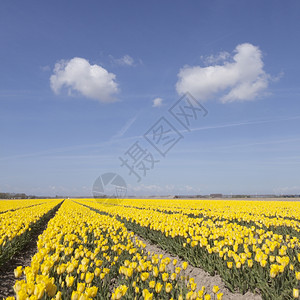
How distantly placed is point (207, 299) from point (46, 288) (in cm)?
172

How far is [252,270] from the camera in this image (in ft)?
14.5

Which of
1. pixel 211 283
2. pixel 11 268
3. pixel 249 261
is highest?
pixel 249 261

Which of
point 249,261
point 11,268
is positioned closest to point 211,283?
point 249,261

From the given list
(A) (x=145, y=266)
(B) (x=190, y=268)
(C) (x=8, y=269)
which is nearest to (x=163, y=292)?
(A) (x=145, y=266)

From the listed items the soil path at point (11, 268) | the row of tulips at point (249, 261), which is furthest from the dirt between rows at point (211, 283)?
the soil path at point (11, 268)

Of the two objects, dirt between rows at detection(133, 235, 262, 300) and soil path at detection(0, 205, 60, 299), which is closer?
dirt between rows at detection(133, 235, 262, 300)

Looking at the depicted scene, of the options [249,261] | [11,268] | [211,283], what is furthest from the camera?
[11,268]

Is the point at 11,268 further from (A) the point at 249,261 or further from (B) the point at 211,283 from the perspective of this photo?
(A) the point at 249,261

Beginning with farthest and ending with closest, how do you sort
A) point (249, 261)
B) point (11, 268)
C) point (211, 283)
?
1. point (11, 268)
2. point (211, 283)
3. point (249, 261)

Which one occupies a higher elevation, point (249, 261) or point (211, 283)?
point (249, 261)

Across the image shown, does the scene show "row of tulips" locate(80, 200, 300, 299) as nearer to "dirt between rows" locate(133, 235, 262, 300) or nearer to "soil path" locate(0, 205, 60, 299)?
"dirt between rows" locate(133, 235, 262, 300)

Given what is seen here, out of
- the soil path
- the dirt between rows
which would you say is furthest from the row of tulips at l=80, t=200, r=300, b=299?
the soil path

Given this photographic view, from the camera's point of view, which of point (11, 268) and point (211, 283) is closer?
point (211, 283)

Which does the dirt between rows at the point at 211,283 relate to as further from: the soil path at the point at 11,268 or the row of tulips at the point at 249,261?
the soil path at the point at 11,268
